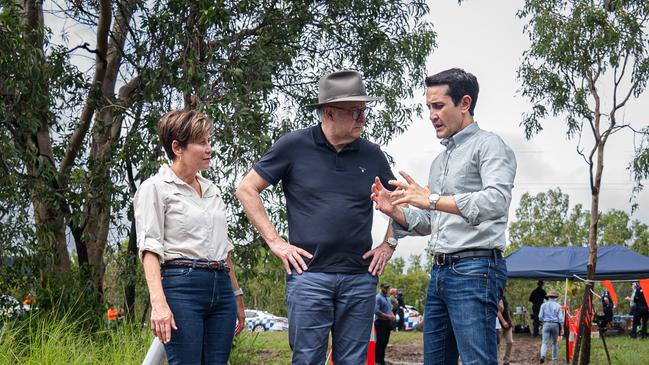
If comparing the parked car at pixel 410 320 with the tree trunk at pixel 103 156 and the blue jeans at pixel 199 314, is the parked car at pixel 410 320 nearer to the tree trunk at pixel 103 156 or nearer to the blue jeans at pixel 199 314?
the tree trunk at pixel 103 156

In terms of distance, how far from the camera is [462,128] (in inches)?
159

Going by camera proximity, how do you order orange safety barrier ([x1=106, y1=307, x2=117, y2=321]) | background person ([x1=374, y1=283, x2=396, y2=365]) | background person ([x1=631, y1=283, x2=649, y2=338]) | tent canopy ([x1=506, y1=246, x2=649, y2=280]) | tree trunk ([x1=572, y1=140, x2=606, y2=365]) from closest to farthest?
orange safety barrier ([x1=106, y1=307, x2=117, y2=321]) → background person ([x1=374, y1=283, x2=396, y2=365]) → tree trunk ([x1=572, y1=140, x2=606, y2=365]) → tent canopy ([x1=506, y1=246, x2=649, y2=280]) → background person ([x1=631, y1=283, x2=649, y2=338])

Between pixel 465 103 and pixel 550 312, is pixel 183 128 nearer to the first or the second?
pixel 465 103

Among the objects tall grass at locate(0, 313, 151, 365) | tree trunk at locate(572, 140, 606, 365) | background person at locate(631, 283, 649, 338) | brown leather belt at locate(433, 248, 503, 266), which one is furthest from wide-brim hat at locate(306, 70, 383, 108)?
background person at locate(631, 283, 649, 338)

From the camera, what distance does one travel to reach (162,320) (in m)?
3.65

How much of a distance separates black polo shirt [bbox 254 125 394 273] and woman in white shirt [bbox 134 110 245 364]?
36cm

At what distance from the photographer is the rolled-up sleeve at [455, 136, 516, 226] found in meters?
3.62

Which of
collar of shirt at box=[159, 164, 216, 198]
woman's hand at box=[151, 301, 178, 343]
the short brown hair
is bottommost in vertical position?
woman's hand at box=[151, 301, 178, 343]

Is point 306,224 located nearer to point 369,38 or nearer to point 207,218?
point 207,218

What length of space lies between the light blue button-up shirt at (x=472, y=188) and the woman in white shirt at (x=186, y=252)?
3.20 feet

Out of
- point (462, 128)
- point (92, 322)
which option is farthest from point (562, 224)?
point (462, 128)

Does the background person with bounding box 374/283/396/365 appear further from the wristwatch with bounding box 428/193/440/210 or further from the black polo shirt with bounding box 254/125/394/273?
the wristwatch with bounding box 428/193/440/210

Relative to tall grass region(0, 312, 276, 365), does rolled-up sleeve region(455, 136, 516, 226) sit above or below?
above

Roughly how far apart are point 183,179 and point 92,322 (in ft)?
21.1
